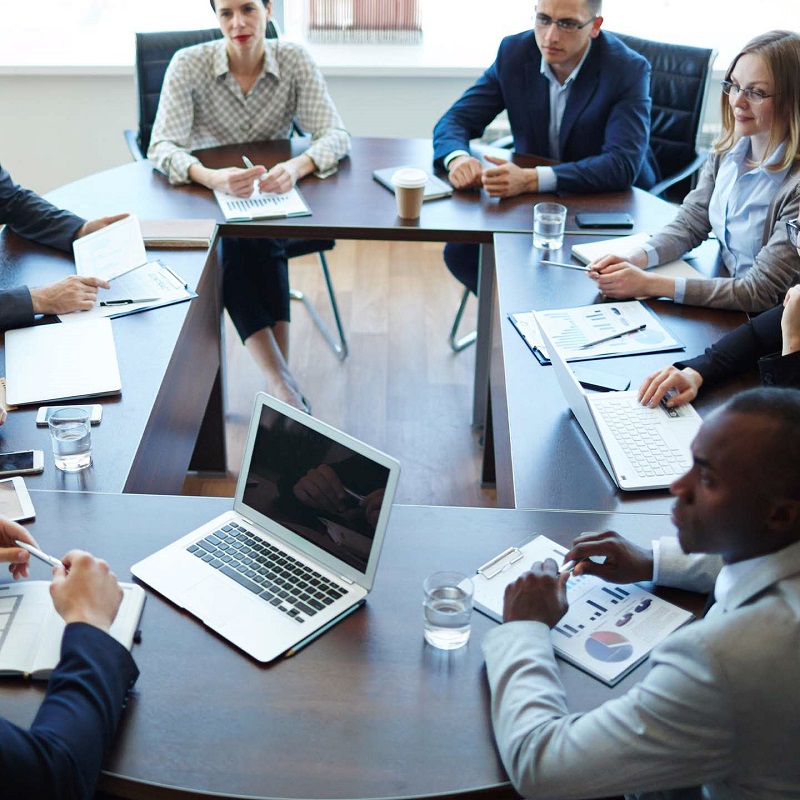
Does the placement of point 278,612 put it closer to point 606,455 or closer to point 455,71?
point 606,455

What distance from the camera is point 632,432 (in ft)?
5.74

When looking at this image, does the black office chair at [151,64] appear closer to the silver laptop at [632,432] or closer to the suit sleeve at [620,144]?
the suit sleeve at [620,144]

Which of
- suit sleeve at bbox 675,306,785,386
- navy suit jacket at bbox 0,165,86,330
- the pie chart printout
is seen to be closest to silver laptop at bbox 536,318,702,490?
suit sleeve at bbox 675,306,785,386

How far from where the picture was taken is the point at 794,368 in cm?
181

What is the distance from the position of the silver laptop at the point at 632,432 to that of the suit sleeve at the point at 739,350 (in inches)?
4.5

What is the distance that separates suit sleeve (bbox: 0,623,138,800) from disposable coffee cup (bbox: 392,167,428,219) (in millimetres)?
1666

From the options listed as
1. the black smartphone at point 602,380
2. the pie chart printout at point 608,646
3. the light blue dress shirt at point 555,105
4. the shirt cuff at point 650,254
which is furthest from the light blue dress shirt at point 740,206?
the pie chart printout at point 608,646

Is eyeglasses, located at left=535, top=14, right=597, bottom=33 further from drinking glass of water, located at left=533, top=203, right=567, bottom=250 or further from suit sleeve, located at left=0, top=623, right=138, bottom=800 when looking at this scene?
suit sleeve, located at left=0, top=623, right=138, bottom=800

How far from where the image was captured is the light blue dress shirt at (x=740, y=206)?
7.38 ft

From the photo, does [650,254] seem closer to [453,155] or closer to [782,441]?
[453,155]

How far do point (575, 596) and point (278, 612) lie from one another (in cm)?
43

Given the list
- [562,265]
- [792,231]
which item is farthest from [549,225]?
[792,231]

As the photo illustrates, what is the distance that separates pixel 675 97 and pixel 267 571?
259 cm

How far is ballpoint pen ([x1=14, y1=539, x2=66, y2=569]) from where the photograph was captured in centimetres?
137
